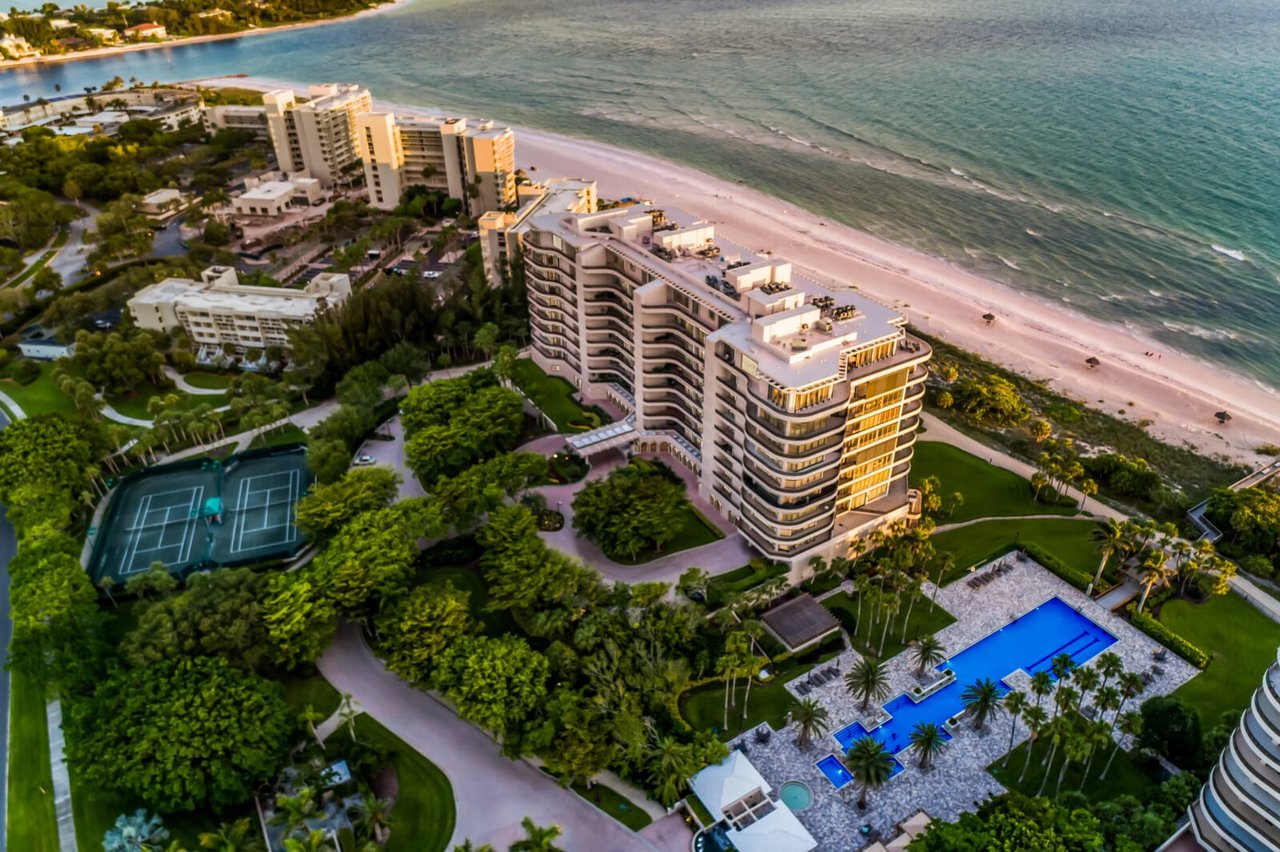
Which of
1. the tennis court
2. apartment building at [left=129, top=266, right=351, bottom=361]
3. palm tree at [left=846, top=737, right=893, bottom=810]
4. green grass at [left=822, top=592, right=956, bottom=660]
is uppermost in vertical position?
apartment building at [left=129, top=266, right=351, bottom=361]

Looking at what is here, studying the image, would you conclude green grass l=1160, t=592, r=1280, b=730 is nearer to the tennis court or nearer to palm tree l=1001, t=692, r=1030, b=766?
palm tree l=1001, t=692, r=1030, b=766

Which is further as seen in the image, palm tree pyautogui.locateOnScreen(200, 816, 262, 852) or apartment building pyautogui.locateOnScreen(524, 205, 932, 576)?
apartment building pyautogui.locateOnScreen(524, 205, 932, 576)

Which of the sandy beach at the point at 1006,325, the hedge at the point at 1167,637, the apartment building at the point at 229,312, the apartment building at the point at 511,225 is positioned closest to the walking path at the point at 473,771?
the hedge at the point at 1167,637

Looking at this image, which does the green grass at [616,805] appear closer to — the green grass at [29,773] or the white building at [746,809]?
the white building at [746,809]

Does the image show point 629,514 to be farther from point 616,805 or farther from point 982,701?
point 982,701

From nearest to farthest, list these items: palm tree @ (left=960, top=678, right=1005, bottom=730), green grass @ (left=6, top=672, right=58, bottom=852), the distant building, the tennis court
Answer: green grass @ (left=6, top=672, right=58, bottom=852)
palm tree @ (left=960, top=678, right=1005, bottom=730)
the tennis court
the distant building

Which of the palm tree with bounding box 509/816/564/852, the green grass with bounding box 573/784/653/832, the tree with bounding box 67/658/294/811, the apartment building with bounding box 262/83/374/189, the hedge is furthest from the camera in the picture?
the apartment building with bounding box 262/83/374/189

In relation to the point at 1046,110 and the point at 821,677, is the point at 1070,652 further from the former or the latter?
the point at 1046,110

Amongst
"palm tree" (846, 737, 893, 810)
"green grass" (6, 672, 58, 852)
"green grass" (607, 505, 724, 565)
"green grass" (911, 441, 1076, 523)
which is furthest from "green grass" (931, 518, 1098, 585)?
"green grass" (6, 672, 58, 852)

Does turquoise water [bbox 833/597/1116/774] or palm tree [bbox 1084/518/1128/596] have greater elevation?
palm tree [bbox 1084/518/1128/596]
